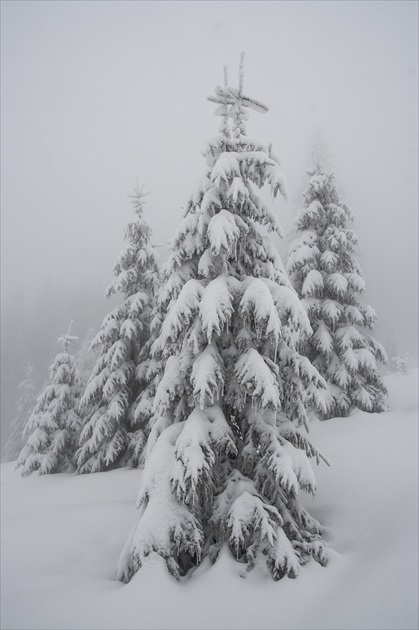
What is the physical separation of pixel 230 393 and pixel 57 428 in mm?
12997

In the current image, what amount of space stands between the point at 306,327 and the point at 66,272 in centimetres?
19353

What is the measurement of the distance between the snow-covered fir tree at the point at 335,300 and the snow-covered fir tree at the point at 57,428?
1131 cm

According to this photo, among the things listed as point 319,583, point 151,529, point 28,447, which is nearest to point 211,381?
point 151,529

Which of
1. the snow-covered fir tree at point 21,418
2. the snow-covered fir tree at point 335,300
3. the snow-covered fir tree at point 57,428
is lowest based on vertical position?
the snow-covered fir tree at point 21,418

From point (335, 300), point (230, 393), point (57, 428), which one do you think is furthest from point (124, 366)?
point (335, 300)

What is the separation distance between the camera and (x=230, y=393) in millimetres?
6996

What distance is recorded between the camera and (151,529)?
235 inches

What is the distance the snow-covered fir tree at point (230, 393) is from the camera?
6.09 m

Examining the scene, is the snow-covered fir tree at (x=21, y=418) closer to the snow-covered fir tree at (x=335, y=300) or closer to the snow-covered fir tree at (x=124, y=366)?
the snow-covered fir tree at (x=124, y=366)

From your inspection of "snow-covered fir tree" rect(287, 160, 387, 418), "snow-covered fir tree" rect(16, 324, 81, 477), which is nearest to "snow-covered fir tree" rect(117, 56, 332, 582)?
"snow-covered fir tree" rect(287, 160, 387, 418)

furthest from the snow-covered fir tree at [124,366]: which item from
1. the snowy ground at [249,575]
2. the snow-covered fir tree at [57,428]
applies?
the snowy ground at [249,575]

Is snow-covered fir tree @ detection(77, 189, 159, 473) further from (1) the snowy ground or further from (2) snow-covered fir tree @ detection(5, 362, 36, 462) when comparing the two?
(2) snow-covered fir tree @ detection(5, 362, 36, 462)

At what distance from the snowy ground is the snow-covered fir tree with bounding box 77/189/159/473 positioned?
387cm

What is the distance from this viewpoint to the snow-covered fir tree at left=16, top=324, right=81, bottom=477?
16.4 meters
